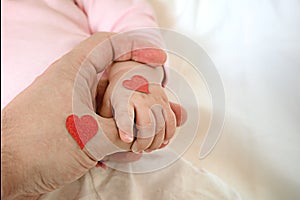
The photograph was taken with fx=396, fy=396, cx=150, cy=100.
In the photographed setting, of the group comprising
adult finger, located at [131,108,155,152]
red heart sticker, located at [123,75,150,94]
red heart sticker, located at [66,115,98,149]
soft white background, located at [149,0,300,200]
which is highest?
red heart sticker, located at [66,115,98,149]

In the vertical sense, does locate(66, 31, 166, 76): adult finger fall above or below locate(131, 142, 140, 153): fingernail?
above

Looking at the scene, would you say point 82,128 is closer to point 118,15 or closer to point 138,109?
point 138,109

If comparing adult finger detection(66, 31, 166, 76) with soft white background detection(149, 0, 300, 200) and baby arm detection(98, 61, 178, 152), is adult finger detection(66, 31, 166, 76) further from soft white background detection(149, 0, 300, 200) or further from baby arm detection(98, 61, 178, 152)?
soft white background detection(149, 0, 300, 200)

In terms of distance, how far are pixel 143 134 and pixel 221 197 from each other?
0.45 ft

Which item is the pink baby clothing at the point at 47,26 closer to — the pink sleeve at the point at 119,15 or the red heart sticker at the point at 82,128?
the pink sleeve at the point at 119,15

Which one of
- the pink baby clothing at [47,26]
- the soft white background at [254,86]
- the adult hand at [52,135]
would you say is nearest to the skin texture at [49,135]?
the adult hand at [52,135]

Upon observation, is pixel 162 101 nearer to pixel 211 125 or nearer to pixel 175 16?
pixel 211 125

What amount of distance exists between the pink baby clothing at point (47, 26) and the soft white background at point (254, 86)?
0.40ft

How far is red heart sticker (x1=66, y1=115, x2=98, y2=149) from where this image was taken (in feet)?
1.33

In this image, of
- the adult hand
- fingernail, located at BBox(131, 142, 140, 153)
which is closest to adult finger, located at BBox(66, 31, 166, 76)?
the adult hand

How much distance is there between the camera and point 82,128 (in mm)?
418

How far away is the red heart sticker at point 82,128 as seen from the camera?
0.41m

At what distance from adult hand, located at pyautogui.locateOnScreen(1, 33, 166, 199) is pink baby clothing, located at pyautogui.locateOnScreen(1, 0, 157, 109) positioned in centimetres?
10

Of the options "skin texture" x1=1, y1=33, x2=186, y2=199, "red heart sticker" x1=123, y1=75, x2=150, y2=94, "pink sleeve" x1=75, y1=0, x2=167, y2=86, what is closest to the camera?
"skin texture" x1=1, y1=33, x2=186, y2=199
